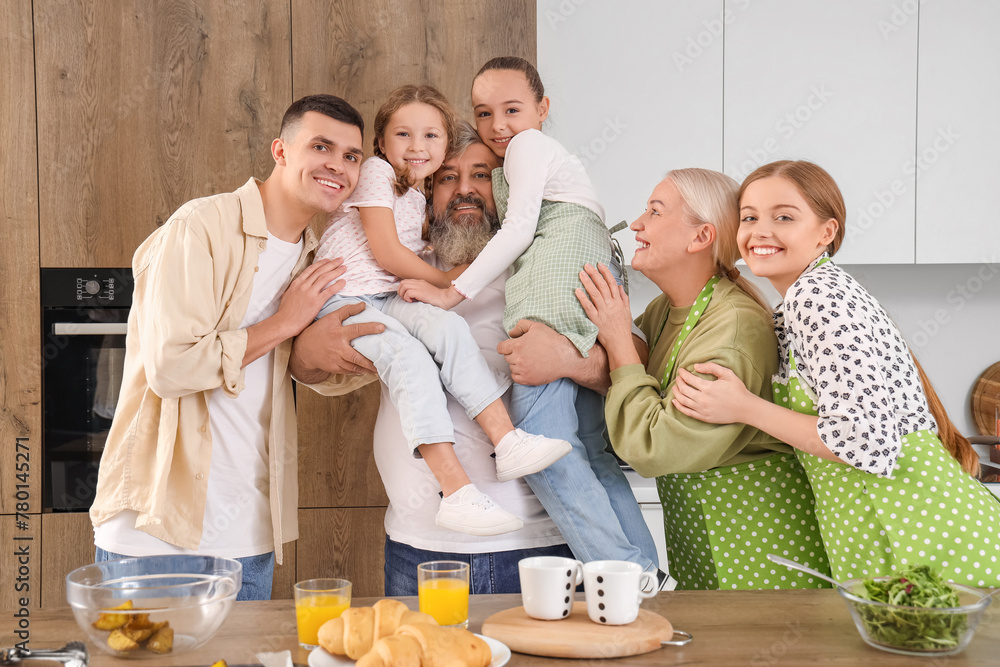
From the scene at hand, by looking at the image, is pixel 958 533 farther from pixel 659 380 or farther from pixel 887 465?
pixel 659 380

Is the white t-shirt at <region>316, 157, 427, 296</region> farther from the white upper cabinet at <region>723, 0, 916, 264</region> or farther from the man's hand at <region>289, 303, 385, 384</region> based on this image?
the white upper cabinet at <region>723, 0, 916, 264</region>

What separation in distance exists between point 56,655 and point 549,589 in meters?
0.60

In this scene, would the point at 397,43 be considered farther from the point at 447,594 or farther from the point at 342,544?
the point at 447,594

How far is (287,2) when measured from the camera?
247 centimetres

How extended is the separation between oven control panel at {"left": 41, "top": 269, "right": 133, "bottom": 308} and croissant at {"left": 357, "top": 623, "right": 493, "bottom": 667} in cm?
190

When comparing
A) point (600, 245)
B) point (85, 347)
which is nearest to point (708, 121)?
point (600, 245)

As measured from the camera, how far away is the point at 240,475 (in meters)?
1.75

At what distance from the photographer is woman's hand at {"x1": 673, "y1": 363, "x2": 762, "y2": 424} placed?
144 cm

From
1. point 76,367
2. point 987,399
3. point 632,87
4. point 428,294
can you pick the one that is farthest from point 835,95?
point 76,367

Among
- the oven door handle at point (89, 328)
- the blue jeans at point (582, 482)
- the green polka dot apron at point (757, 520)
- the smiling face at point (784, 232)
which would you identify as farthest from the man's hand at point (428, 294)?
the oven door handle at point (89, 328)

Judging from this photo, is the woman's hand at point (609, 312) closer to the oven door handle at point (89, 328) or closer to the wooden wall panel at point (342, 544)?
the wooden wall panel at point (342, 544)

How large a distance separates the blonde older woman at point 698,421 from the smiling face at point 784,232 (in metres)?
0.10

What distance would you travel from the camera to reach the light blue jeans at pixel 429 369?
5.43 ft

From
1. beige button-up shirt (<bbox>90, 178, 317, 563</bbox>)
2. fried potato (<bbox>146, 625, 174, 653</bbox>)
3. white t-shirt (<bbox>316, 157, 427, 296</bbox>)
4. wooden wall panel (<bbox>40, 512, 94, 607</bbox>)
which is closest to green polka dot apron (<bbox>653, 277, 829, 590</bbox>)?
white t-shirt (<bbox>316, 157, 427, 296</bbox>)
